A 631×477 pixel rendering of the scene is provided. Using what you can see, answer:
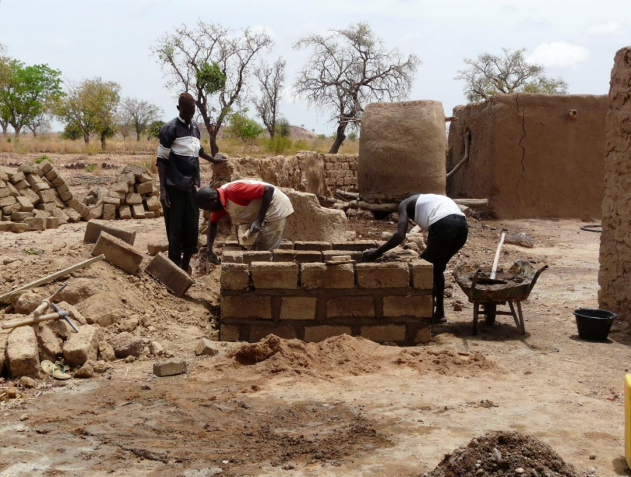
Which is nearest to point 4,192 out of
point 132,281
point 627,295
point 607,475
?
point 132,281

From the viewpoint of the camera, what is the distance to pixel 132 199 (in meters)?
12.6

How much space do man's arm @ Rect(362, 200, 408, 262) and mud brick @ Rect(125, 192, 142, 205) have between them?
783cm

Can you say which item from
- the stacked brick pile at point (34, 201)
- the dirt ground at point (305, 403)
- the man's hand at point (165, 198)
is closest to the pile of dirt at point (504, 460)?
the dirt ground at point (305, 403)

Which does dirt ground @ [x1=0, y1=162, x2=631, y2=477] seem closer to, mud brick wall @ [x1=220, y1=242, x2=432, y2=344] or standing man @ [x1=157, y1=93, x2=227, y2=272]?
mud brick wall @ [x1=220, y1=242, x2=432, y2=344]

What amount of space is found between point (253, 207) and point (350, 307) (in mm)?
1395

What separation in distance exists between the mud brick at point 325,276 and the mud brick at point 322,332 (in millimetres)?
330

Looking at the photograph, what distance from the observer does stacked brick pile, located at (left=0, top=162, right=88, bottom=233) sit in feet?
35.9

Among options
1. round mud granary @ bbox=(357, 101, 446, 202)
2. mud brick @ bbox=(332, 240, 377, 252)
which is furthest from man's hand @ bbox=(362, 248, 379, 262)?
round mud granary @ bbox=(357, 101, 446, 202)

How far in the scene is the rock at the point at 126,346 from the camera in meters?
4.76

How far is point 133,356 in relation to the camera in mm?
4750

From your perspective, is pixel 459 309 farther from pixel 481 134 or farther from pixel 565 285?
pixel 481 134

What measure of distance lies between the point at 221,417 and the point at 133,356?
4.54ft

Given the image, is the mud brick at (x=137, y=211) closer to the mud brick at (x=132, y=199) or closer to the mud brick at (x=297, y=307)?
the mud brick at (x=132, y=199)

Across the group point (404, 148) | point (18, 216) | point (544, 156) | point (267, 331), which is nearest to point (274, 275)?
point (267, 331)
